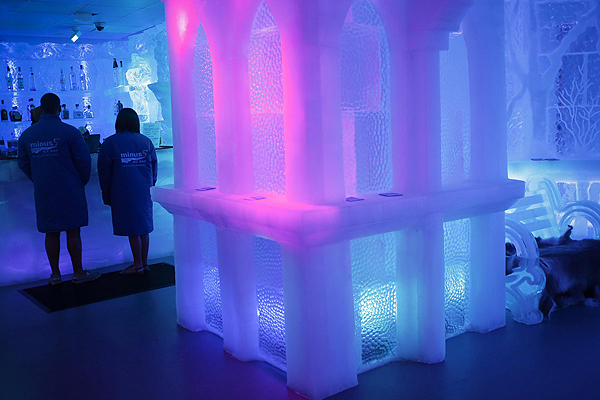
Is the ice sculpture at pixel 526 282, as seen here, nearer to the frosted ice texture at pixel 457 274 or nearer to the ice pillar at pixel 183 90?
the frosted ice texture at pixel 457 274

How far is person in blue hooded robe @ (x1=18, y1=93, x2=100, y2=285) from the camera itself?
499 centimetres

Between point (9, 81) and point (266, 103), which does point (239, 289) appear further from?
point (9, 81)

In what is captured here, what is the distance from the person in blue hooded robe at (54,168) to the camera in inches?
196

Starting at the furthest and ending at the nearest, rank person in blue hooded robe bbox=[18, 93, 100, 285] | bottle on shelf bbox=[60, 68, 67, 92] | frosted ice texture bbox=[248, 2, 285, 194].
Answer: bottle on shelf bbox=[60, 68, 67, 92] < person in blue hooded robe bbox=[18, 93, 100, 285] < frosted ice texture bbox=[248, 2, 285, 194]

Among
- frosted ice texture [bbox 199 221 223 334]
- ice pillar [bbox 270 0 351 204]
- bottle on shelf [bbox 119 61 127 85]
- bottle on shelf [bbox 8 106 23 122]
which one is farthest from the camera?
bottle on shelf [bbox 119 61 127 85]

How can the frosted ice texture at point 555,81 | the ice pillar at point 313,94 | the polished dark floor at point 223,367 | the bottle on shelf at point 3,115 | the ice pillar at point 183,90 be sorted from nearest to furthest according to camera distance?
the ice pillar at point 313,94 < the polished dark floor at point 223,367 < the ice pillar at point 183,90 < the frosted ice texture at point 555,81 < the bottle on shelf at point 3,115

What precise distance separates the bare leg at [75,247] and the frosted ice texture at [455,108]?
357 cm

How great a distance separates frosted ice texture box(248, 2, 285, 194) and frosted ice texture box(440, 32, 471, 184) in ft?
3.58

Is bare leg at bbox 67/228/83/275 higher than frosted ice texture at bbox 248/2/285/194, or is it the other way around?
frosted ice texture at bbox 248/2/285/194

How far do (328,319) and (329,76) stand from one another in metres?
1.20

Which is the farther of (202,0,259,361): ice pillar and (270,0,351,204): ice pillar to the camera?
(202,0,259,361): ice pillar

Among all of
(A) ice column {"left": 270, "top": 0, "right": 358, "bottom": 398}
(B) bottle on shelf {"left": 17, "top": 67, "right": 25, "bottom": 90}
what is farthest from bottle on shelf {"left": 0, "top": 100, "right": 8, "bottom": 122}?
(A) ice column {"left": 270, "top": 0, "right": 358, "bottom": 398}

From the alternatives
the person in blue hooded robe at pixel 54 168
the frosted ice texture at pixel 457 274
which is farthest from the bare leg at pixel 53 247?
the frosted ice texture at pixel 457 274

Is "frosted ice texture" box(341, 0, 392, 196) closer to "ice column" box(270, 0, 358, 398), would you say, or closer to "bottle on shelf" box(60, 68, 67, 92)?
"ice column" box(270, 0, 358, 398)
